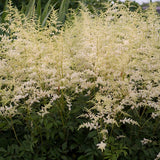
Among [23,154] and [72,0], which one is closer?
[23,154]

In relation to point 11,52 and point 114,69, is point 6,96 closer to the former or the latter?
point 11,52

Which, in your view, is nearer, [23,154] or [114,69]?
[23,154]

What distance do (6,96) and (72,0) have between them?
7.12 meters

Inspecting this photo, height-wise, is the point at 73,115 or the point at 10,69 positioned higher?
the point at 10,69

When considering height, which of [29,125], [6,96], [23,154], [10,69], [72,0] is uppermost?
[72,0]

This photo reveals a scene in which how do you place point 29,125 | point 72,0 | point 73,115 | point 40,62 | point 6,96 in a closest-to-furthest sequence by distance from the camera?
point 6,96 < point 40,62 < point 29,125 < point 73,115 < point 72,0

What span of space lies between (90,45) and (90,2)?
259 inches

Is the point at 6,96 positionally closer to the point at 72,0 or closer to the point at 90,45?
the point at 90,45

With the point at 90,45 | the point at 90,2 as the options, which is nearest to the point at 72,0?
the point at 90,2

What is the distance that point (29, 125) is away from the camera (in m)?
2.59

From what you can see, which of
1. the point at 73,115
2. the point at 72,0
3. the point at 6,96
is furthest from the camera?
the point at 72,0

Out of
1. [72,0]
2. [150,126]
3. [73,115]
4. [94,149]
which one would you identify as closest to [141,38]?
[150,126]

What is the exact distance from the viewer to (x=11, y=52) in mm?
2543

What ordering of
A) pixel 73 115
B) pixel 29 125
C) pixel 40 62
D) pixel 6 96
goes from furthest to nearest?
pixel 73 115
pixel 29 125
pixel 40 62
pixel 6 96
